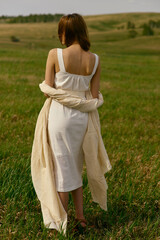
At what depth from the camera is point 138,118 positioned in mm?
9094

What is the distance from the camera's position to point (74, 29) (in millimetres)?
3199

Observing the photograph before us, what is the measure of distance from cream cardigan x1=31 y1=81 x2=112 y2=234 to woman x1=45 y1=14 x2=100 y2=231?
0.06m

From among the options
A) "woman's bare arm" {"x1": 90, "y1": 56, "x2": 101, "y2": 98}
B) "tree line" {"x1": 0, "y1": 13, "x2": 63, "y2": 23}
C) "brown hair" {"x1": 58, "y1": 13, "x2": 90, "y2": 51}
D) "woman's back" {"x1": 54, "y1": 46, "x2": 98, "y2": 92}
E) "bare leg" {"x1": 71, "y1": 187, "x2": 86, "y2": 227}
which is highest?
"brown hair" {"x1": 58, "y1": 13, "x2": 90, "y2": 51}

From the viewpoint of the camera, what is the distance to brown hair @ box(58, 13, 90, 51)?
3180 mm

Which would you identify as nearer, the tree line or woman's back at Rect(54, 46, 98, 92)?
woman's back at Rect(54, 46, 98, 92)

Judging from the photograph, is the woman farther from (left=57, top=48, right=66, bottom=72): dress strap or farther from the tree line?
the tree line

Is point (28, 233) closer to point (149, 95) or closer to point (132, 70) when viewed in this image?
point (149, 95)

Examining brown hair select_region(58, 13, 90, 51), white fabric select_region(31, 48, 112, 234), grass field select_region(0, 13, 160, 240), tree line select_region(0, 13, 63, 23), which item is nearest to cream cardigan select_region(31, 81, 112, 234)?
white fabric select_region(31, 48, 112, 234)

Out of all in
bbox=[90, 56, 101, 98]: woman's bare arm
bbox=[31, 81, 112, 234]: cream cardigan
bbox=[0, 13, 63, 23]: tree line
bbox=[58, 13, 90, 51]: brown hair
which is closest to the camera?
bbox=[58, 13, 90, 51]: brown hair

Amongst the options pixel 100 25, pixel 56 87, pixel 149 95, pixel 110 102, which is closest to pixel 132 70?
pixel 149 95

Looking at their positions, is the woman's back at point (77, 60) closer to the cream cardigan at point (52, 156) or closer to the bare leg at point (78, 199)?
the cream cardigan at point (52, 156)

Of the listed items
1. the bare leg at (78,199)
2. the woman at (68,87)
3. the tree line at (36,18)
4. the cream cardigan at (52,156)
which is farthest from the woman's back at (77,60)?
the tree line at (36,18)

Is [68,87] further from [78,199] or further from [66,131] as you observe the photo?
[78,199]

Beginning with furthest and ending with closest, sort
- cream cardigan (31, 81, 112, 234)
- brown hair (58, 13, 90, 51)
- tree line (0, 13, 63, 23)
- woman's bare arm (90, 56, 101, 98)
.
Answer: tree line (0, 13, 63, 23) → woman's bare arm (90, 56, 101, 98) → cream cardigan (31, 81, 112, 234) → brown hair (58, 13, 90, 51)
